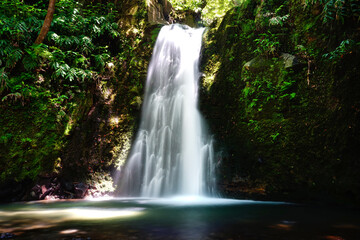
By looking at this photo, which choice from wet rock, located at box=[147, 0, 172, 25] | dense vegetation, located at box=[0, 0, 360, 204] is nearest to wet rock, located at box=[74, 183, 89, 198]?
dense vegetation, located at box=[0, 0, 360, 204]

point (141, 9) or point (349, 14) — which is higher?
point (141, 9)

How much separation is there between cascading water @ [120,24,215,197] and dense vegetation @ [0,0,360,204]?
1.36ft

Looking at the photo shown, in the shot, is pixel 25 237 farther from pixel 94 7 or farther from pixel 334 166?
pixel 94 7

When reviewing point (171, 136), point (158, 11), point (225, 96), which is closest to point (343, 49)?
point (225, 96)

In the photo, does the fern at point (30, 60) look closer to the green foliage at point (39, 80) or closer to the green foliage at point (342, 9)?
the green foliage at point (39, 80)

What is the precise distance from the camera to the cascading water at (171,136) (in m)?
6.38

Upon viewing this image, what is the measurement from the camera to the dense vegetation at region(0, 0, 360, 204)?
4.45 meters

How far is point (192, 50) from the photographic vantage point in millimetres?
8445

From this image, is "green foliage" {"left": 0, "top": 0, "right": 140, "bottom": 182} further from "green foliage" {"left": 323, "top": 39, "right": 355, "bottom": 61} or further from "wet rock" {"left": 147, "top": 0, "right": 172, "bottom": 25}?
"green foliage" {"left": 323, "top": 39, "right": 355, "bottom": 61}

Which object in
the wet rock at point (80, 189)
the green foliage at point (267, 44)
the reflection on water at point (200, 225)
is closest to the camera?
the reflection on water at point (200, 225)


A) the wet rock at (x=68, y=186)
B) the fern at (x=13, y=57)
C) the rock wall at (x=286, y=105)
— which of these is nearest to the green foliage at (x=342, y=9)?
the rock wall at (x=286, y=105)

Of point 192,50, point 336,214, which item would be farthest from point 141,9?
point 336,214

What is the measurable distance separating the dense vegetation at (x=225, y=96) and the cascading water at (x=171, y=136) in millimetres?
416

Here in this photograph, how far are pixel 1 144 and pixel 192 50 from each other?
6.90 metres
